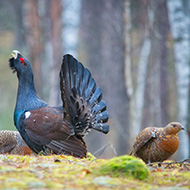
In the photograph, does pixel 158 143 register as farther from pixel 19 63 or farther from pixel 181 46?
pixel 181 46

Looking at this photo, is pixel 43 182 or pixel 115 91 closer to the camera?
pixel 43 182

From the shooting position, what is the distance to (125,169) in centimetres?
420

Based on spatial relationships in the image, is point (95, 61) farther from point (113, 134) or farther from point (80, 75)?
point (80, 75)

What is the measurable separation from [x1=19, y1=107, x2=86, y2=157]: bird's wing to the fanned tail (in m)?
0.20

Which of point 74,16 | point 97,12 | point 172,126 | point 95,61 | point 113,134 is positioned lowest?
point 113,134

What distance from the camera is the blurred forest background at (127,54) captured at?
40.7ft

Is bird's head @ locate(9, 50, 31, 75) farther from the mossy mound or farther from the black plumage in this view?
the mossy mound

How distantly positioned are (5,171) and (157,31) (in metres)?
12.8

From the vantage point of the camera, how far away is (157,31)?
15.6 m

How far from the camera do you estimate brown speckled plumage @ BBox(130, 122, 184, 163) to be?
6.33 metres

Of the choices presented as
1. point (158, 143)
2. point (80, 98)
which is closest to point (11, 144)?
point (80, 98)

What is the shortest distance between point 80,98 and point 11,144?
2058mm

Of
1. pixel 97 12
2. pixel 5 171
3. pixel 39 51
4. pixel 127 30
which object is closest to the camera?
pixel 5 171

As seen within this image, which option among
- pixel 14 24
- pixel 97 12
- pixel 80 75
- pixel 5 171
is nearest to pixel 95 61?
pixel 97 12
